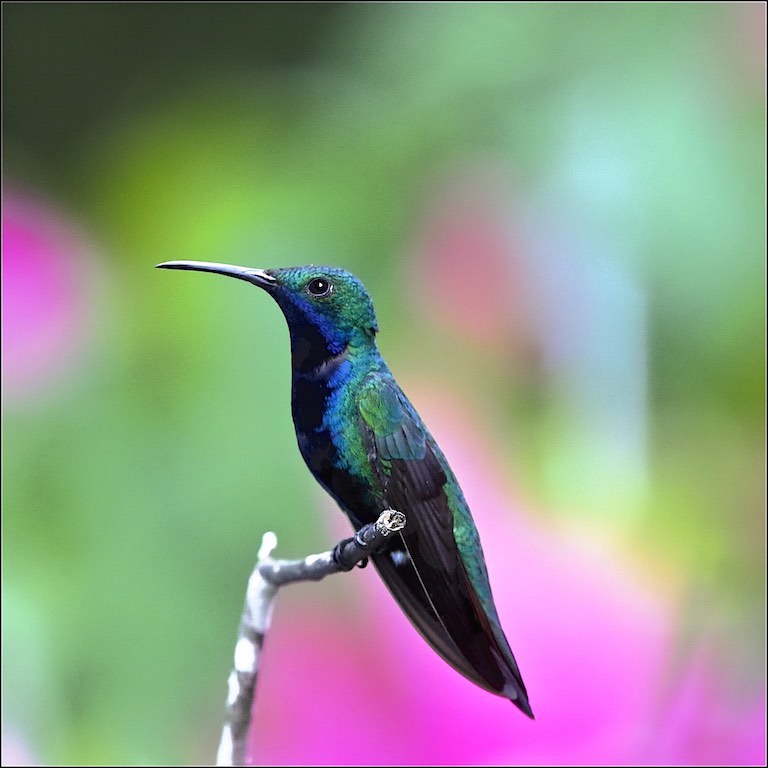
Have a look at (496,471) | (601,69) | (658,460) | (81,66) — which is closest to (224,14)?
(81,66)

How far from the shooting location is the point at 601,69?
1214 mm

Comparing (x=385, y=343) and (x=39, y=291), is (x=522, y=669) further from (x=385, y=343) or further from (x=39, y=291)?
(x=39, y=291)

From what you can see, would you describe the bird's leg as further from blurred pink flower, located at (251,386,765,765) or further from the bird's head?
blurred pink flower, located at (251,386,765,765)

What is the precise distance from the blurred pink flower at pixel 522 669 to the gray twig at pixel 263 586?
343 millimetres

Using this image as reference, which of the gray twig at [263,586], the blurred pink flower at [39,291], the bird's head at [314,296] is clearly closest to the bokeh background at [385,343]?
the blurred pink flower at [39,291]

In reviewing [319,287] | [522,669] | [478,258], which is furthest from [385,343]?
[319,287]

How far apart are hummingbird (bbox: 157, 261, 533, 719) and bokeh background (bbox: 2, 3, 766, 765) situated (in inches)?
25.0

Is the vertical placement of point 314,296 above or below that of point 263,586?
above

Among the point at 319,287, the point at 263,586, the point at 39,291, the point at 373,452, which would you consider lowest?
the point at 263,586

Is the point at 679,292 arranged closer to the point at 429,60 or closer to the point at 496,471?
the point at 496,471

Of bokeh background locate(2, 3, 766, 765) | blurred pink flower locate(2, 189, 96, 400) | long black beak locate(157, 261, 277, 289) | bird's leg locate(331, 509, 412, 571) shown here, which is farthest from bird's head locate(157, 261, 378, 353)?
blurred pink flower locate(2, 189, 96, 400)

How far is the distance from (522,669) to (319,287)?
0.80 meters

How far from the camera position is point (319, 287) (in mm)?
506

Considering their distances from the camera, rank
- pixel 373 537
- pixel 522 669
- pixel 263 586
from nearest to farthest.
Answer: pixel 373 537, pixel 263 586, pixel 522 669
